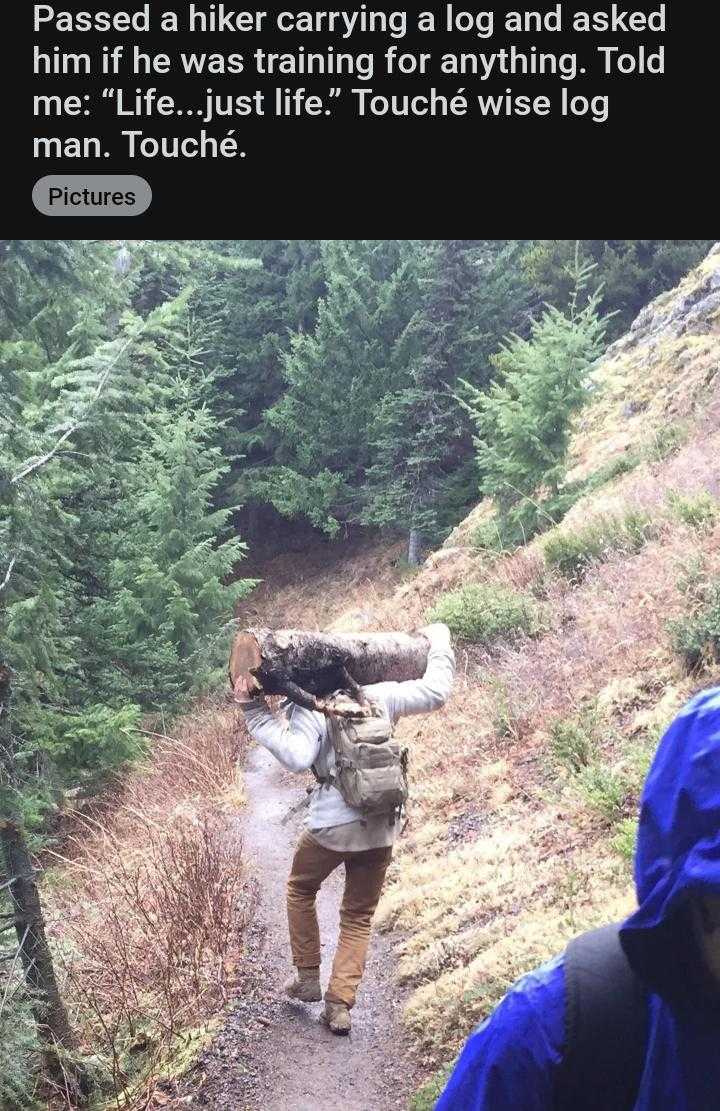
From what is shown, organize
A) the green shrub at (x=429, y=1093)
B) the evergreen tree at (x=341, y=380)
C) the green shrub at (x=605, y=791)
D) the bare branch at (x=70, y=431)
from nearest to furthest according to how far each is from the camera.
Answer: the green shrub at (x=429, y=1093) → the bare branch at (x=70, y=431) → the green shrub at (x=605, y=791) → the evergreen tree at (x=341, y=380)

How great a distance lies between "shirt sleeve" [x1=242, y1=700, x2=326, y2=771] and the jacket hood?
10.3ft

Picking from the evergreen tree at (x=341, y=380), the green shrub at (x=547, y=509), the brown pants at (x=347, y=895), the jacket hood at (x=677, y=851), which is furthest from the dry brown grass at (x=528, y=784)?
the evergreen tree at (x=341, y=380)

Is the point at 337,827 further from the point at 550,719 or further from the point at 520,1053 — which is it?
the point at 550,719

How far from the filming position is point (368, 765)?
13.6 ft

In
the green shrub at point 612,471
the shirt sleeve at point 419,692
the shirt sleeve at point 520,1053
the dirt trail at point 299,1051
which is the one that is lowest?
the dirt trail at point 299,1051

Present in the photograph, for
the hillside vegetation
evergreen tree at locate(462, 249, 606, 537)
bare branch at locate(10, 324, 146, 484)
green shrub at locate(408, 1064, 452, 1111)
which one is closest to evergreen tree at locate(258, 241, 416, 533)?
evergreen tree at locate(462, 249, 606, 537)

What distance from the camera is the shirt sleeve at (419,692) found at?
15.2 feet

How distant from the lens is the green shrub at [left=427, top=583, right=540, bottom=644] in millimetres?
10125

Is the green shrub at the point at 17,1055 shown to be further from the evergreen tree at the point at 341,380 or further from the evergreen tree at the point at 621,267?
the evergreen tree at the point at 621,267

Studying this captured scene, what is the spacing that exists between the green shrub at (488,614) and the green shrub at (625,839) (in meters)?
4.57

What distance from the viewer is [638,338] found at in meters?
20.8

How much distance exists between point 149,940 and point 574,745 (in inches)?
132

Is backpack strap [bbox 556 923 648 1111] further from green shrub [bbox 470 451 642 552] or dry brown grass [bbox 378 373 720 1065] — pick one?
green shrub [bbox 470 451 642 552]

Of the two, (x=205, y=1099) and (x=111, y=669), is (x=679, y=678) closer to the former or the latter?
(x=205, y=1099)
